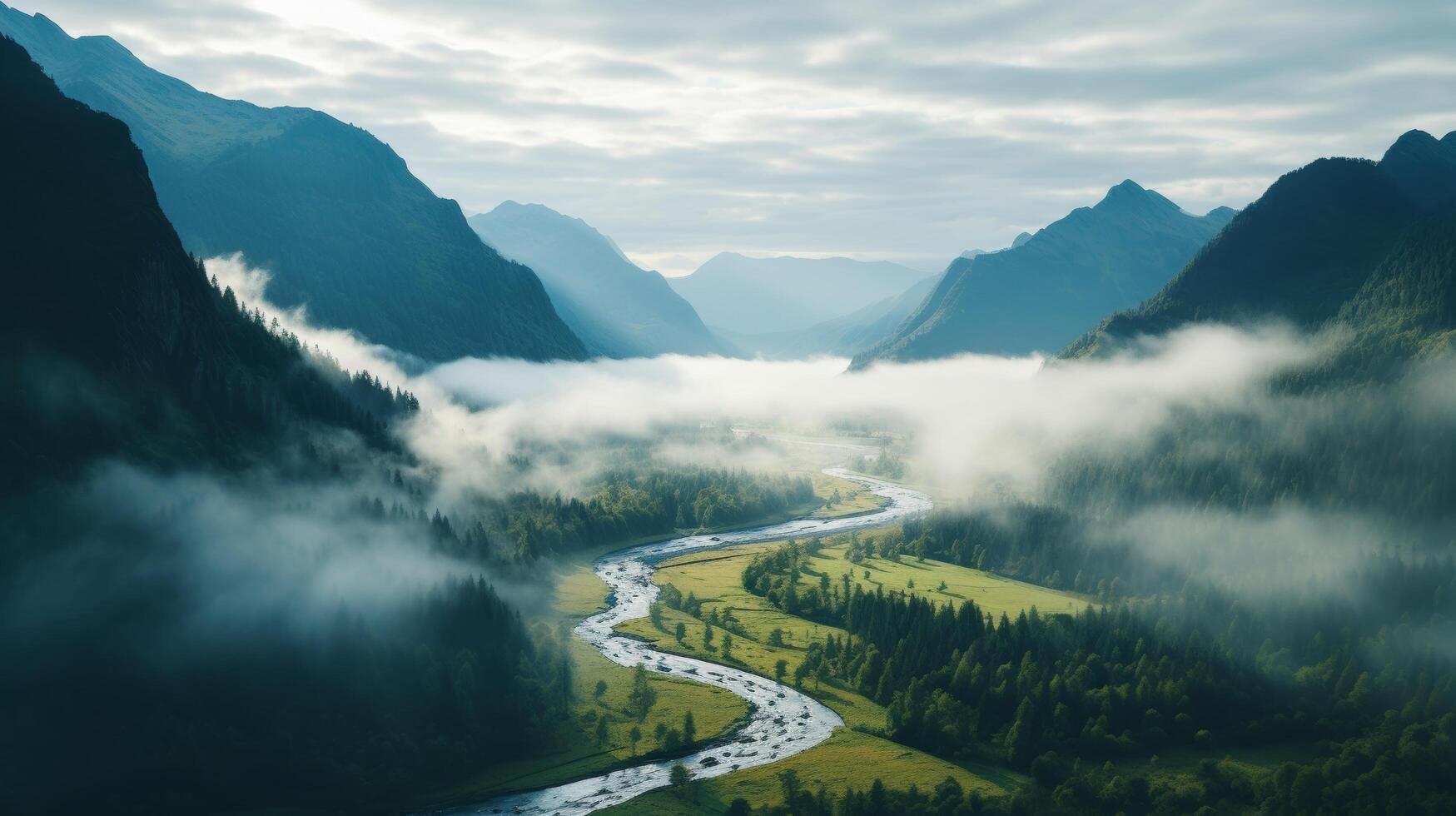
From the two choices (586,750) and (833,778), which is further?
(586,750)

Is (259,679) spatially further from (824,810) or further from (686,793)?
(824,810)

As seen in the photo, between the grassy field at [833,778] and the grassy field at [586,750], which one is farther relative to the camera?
the grassy field at [586,750]

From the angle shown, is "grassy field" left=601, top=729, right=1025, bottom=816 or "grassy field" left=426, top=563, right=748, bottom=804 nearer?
"grassy field" left=601, top=729, right=1025, bottom=816

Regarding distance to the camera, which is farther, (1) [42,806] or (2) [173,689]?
(2) [173,689]

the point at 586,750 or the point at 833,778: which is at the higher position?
the point at 833,778

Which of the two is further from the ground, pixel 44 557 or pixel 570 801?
pixel 44 557

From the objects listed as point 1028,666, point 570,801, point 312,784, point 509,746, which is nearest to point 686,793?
point 570,801

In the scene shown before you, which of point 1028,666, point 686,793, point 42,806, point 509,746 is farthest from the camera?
point 1028,666

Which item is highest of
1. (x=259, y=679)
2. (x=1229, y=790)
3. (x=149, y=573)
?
(x=149, y=573)
